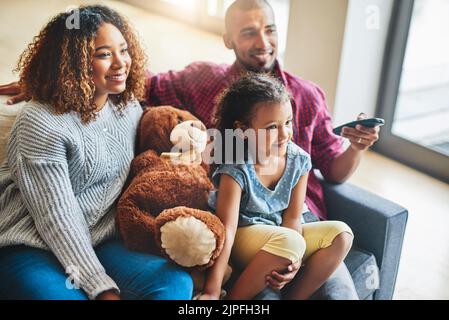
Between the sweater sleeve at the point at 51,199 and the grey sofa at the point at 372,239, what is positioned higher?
the sweater sleeve at the point at 51,199

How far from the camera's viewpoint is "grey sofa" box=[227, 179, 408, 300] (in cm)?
105

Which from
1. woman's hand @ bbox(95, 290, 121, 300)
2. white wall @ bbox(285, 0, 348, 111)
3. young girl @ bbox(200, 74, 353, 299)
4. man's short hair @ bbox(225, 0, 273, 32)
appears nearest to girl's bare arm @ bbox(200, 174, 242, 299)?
young girl @ bbox(200, 74, 353, 299)

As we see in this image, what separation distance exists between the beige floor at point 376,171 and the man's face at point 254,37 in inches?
4.9

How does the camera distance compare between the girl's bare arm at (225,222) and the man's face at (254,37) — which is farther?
the man's face at (254,37)

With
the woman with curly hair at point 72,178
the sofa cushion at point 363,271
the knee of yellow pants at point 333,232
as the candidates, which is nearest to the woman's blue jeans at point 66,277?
the woman with curly hair at point 72,178

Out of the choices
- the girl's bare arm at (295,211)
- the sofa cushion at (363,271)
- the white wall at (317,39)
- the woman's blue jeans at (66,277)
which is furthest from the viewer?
the white wall at (317,39)

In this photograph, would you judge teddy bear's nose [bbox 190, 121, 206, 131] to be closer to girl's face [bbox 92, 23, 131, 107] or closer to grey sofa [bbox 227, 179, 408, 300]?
girl's face [bbox 92, 23, 131, 107]

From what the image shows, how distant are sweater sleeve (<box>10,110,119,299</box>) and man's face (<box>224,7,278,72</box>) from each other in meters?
0.42

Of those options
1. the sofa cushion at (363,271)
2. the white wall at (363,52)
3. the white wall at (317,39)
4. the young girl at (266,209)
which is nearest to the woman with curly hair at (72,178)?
the young girl at (266,209)

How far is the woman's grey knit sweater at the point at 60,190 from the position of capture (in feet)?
2.73

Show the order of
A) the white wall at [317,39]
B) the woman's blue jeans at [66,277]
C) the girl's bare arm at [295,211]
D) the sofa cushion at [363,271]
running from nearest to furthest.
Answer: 1. the woman's blue jeans at [66,277]
2. the girl's bare arm at [295,211]
3. the sofa cushion at [363,271]
4. the white wall at [317,39]

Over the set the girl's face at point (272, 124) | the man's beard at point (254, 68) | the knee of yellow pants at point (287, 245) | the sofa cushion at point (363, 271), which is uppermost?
the man's beard at point (254, 68)

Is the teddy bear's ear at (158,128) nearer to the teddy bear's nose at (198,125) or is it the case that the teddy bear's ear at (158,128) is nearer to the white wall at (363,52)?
the teddy bear's nose at (198,125)

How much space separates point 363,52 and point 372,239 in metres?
0.74
